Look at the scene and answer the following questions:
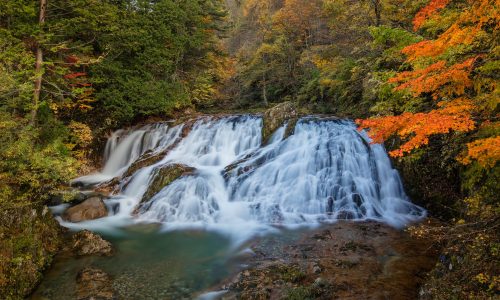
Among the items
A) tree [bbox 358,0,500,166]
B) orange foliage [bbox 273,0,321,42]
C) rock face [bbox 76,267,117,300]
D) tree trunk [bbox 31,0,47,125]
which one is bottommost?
rock face [bbox 76,267,117,300]

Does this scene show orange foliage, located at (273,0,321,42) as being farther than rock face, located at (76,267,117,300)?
Yes

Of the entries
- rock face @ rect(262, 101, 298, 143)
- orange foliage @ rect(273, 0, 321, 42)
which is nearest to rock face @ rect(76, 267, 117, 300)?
rock face @ rect(262, 101, 298, 143)

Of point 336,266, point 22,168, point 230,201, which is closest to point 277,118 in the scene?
point 230,201

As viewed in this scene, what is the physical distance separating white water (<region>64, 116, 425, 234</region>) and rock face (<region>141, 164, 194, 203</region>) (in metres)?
0.24

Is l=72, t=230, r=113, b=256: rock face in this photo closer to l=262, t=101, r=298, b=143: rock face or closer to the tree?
the tree

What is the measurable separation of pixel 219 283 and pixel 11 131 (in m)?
5.87

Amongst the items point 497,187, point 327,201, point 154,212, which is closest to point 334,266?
point 497,187

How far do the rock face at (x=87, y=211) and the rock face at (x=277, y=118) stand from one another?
6.91 metres

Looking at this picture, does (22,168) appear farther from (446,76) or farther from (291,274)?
(446,76)

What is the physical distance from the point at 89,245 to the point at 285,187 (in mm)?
5894

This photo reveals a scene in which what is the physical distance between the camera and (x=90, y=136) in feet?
A: 48.9

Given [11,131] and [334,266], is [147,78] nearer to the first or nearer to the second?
[11,131]

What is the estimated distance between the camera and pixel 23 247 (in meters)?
5.73

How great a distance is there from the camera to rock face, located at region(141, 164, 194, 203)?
424 inches
